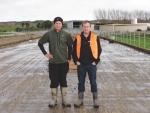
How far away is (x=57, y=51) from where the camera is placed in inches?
247

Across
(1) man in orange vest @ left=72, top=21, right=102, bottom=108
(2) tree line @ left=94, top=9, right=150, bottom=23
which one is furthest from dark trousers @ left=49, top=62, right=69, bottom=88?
(2) tree line @ left=94, top=9, right=150, bottom=23

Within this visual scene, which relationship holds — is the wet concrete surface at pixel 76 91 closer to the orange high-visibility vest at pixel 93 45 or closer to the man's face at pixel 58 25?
the orange high-visibility vest at pixel 93 45

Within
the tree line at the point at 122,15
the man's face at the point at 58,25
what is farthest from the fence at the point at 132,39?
the tree line at the point at 122,15

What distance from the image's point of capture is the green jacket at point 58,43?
6.25 m

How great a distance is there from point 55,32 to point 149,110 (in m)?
2.01

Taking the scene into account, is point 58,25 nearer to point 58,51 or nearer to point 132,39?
point 58,51

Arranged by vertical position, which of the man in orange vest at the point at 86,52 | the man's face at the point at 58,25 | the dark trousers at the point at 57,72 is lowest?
the dark trousers at the point at 57,72

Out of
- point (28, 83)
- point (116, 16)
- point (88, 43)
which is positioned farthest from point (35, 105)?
point (116, 16)

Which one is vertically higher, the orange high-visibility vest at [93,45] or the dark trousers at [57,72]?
the orange high-visibility vest at [93,45]

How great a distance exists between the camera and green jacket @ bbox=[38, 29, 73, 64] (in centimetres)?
625

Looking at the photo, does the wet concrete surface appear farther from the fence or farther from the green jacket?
the fence

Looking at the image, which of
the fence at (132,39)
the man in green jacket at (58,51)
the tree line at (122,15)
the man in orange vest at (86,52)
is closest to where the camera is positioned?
the man in orange vest at (86,52)

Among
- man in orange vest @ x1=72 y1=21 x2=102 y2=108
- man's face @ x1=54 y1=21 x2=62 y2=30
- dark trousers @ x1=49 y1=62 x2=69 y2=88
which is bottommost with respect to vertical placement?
dark trousers @ x1=49 y1=62 x2=69 y2=88

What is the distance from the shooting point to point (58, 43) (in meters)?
6.26
